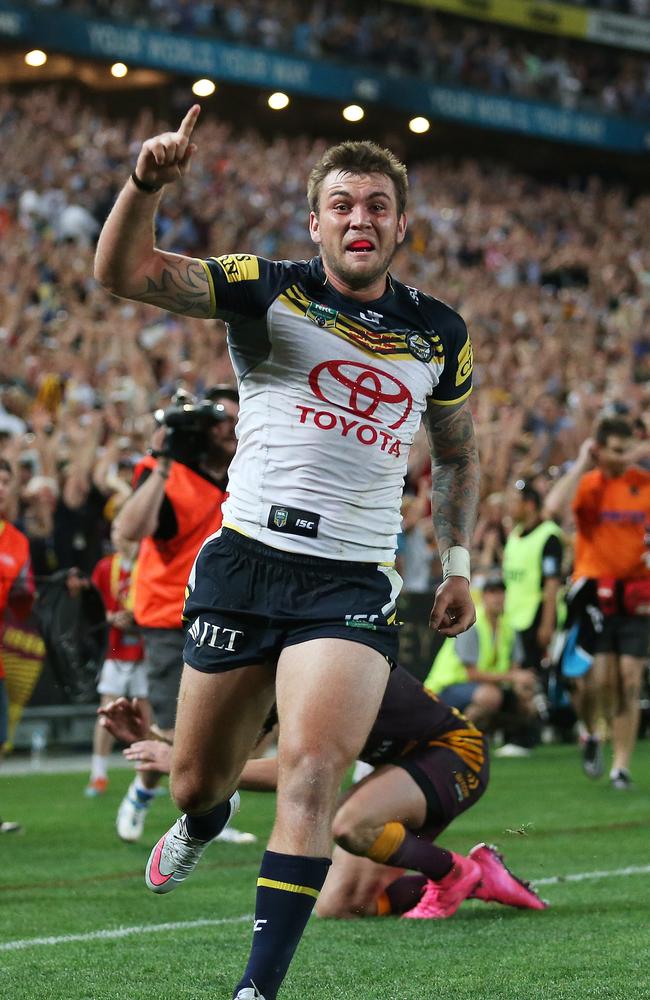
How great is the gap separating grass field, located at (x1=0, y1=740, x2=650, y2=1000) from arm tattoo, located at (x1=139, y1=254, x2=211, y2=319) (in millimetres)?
2051

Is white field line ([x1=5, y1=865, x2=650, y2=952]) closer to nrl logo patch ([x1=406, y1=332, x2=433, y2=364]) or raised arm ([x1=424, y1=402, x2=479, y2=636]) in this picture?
raised arm ([x1=424, y1=402, x2=479, y2=636])

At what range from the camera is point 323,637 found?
4.27 meters

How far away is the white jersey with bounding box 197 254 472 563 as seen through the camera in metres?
4.40

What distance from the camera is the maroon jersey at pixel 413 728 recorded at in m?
6.13

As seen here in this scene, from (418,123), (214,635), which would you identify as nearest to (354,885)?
(214,635)

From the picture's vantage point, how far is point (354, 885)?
20.8ft

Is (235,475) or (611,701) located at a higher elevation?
(235,475)

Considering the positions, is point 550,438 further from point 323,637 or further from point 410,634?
point 323,637

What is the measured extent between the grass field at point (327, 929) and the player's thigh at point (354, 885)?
109 millimetres

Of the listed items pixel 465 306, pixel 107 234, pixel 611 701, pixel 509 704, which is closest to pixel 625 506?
pixel 611 701

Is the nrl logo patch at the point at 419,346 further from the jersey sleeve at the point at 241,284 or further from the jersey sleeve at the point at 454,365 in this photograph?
the jersey sleeve at the point at 241,284

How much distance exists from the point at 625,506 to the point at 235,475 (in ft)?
22.2

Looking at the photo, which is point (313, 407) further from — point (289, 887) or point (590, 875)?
point (590, 875)

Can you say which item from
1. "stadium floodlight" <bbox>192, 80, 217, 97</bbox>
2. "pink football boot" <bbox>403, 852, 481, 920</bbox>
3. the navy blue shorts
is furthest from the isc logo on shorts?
"stadium floodlight" <bbox>192, 80, 217, 97</bbox>
